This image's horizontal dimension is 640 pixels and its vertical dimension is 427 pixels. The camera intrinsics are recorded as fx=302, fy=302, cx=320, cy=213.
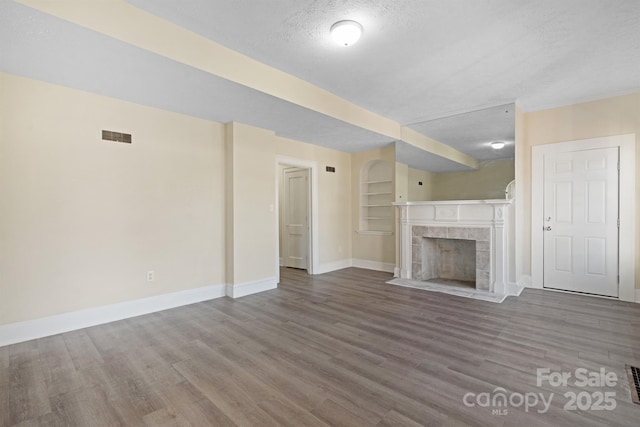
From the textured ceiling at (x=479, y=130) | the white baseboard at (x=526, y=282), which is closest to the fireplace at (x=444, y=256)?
the white baseboard at (x=526, y=282)

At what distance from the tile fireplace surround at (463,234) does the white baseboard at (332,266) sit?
133 centimetres

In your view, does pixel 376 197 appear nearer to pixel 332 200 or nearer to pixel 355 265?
pixel 332 200

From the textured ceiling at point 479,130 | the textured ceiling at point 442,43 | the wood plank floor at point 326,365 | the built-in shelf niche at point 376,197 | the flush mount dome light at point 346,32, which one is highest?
the textured ceiling at point 442,43

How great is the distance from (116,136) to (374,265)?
4.98 meters

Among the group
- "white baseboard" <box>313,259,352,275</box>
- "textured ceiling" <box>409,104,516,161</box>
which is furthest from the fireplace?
"white baseboard" <box>313,259,352,275</box>

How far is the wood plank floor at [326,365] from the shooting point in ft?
6.03

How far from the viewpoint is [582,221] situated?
172 inches

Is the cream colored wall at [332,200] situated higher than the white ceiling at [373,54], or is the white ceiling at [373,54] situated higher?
the white ceiling at [373,54]

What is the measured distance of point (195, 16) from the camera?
8.11ft

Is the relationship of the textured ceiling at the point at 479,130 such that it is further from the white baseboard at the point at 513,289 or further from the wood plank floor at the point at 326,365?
the wood plank floor at the point at 326,365

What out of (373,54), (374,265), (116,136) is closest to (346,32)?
(373,54)

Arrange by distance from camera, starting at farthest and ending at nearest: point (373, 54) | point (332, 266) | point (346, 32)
Result: point (332, 266) → point (373, 54) → point (346, 32)

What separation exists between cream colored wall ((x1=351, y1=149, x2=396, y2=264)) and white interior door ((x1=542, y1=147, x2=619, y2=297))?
254 centimetres

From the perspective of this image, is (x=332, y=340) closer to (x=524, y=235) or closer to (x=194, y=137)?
(x=194, y=137)
